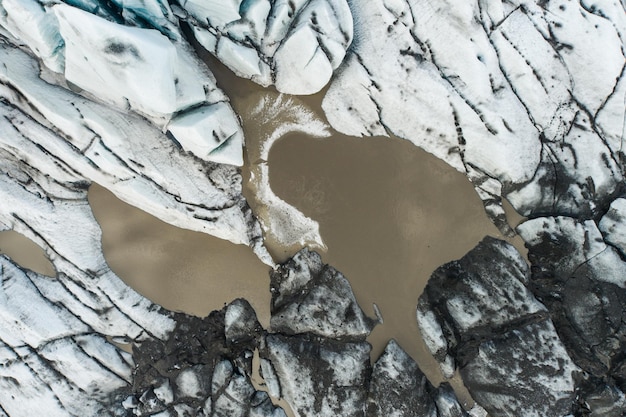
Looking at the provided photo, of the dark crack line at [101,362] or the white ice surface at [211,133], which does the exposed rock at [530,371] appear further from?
the dark crack line at [101,362]

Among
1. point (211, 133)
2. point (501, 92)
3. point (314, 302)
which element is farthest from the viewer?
point (314, 302)

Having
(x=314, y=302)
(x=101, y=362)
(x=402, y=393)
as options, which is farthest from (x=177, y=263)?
(x=402, y=393)

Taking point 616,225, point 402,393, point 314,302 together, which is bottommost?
point 402,393

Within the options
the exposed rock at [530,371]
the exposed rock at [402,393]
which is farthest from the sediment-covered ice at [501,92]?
the exposed rock at [402,393]

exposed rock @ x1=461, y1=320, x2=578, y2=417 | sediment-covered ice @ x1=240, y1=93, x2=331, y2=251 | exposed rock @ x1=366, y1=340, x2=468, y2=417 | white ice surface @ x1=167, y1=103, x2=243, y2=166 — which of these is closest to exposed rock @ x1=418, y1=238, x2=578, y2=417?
exposed rock @ x1=461, y1=320, x2=578, y2=417

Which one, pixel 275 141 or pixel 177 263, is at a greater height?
pixel 275 141

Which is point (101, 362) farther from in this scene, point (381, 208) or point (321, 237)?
point (381, 208)

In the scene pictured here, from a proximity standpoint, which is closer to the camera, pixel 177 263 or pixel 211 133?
pixel 211 133
